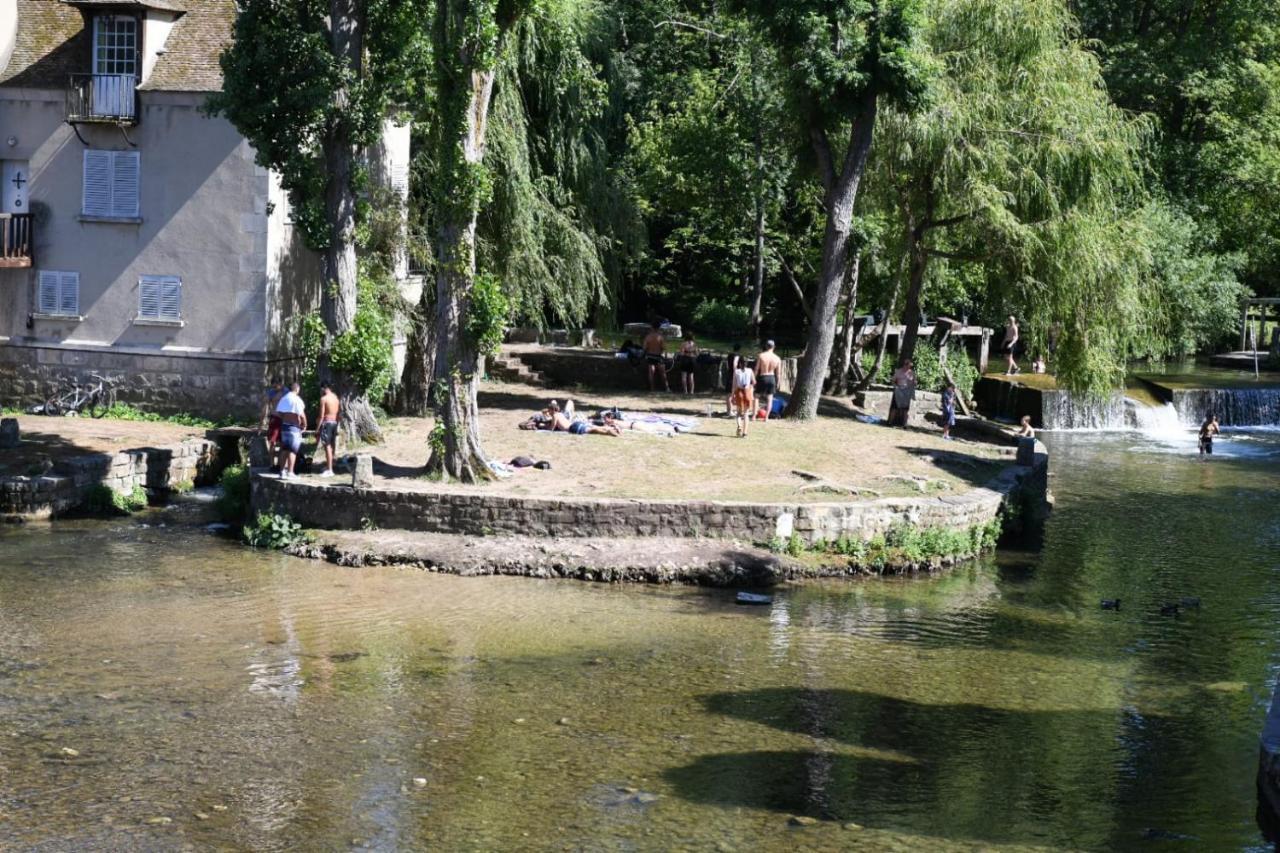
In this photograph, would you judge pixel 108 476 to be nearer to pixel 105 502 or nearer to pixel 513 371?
pixel 105 502

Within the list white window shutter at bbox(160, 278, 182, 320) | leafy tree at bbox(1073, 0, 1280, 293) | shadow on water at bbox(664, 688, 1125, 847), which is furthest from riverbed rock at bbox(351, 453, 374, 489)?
leafy tree at bbox(1073, 0, 1280, 293)

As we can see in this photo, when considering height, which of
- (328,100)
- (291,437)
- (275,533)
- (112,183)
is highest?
(328,100)

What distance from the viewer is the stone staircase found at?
33.6 metres

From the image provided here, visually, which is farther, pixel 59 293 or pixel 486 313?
pixel 59 293

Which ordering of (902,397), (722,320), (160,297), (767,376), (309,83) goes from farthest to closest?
1. (722,320)
2. (902,397)
3. (160,297)
4. (767,376)
5. (309,83)

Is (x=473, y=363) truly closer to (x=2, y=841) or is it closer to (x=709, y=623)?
(x=709, y=623)

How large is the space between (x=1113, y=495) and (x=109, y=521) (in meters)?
16.8

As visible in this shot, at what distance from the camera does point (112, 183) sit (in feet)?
93.8

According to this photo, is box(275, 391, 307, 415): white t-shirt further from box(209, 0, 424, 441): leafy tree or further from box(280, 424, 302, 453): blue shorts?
box(209, 0, 424, 441): leafy tree

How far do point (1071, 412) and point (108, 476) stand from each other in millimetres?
22573

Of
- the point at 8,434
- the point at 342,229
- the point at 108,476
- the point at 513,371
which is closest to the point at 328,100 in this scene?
the point at 342,229

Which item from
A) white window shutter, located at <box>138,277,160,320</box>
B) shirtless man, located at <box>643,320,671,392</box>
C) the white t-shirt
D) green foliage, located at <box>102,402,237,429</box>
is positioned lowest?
green foliage, located at <box>102,402,237,429</box>

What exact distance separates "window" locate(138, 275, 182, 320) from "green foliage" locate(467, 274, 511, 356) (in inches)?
356

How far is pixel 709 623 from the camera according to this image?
17656mm
